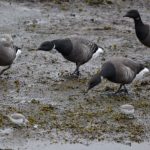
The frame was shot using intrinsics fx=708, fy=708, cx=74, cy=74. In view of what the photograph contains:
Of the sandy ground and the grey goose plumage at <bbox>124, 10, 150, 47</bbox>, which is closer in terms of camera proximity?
the sandy ground

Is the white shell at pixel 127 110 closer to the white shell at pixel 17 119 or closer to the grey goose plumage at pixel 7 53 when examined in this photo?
the white shell at pixel 17 119

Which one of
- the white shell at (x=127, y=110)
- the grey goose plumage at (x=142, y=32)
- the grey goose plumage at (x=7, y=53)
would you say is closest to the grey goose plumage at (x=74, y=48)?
the grey goose plumage at (x=7, y=53)

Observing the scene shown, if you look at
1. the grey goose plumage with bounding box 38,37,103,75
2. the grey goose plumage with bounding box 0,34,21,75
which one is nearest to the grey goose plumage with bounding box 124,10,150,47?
the grey goose plumage with bounding box 38,37,103,75

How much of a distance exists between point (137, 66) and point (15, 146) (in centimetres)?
315

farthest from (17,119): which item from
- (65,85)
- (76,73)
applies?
(76,73)

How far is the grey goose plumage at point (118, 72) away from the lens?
11.3m

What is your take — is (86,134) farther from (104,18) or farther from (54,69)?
(104,18)

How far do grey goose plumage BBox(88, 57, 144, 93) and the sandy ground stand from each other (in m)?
0.34

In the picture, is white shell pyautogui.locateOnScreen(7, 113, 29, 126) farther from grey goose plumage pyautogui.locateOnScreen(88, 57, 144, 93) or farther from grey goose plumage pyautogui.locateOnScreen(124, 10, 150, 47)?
grey goose plumage pyautogui.locateOnScreen(124, 10, 150, 47)

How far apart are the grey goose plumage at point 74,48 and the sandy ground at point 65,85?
0.34 metres

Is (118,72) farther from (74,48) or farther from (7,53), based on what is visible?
(7,53)

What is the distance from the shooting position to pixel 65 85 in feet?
40.5

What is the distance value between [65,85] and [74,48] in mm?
745

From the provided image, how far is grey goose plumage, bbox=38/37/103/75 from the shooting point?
12.6 meters
